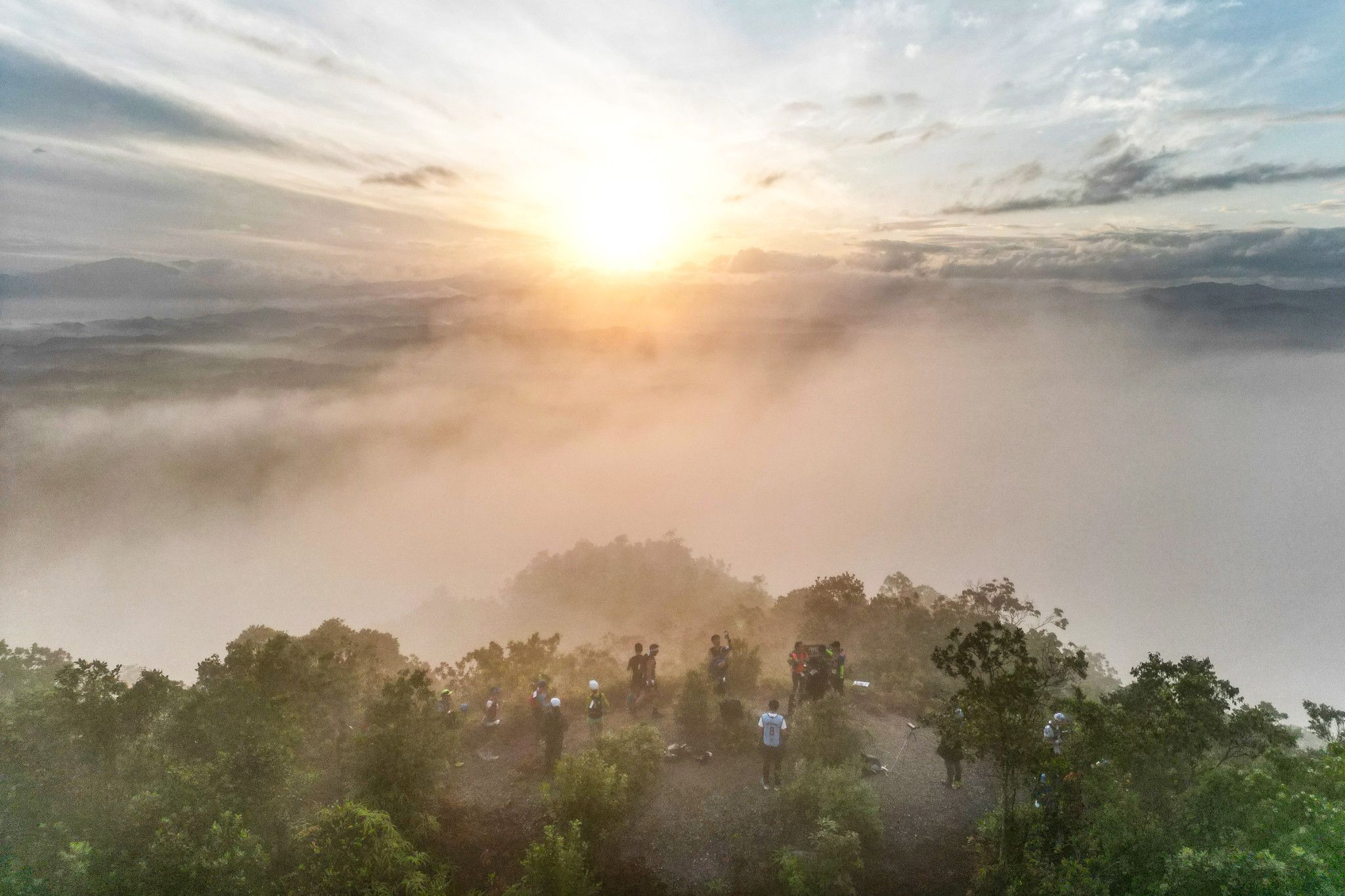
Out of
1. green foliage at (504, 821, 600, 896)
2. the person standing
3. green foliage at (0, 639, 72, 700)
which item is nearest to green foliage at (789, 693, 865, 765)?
the person standing

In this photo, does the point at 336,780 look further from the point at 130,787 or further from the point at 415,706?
the point at 130,787

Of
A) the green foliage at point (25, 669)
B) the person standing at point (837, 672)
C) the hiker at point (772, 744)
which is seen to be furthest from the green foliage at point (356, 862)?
the green foliage at point (25, 669)

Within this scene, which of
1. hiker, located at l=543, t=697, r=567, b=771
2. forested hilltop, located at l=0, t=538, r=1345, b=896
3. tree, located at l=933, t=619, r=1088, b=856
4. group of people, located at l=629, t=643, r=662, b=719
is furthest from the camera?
group of people, located at l=629, t=643, r=662, b=719

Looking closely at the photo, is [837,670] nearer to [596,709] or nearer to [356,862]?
[596,709]

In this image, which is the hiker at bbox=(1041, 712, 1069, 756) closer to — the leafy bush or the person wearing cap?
the leafy bush

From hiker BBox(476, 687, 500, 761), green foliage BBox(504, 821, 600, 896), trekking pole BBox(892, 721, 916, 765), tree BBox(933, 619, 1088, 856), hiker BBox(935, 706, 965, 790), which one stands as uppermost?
tree BBox(933, 619, 1088, 856)

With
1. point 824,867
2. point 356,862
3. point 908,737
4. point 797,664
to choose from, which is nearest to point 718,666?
point 797,664
